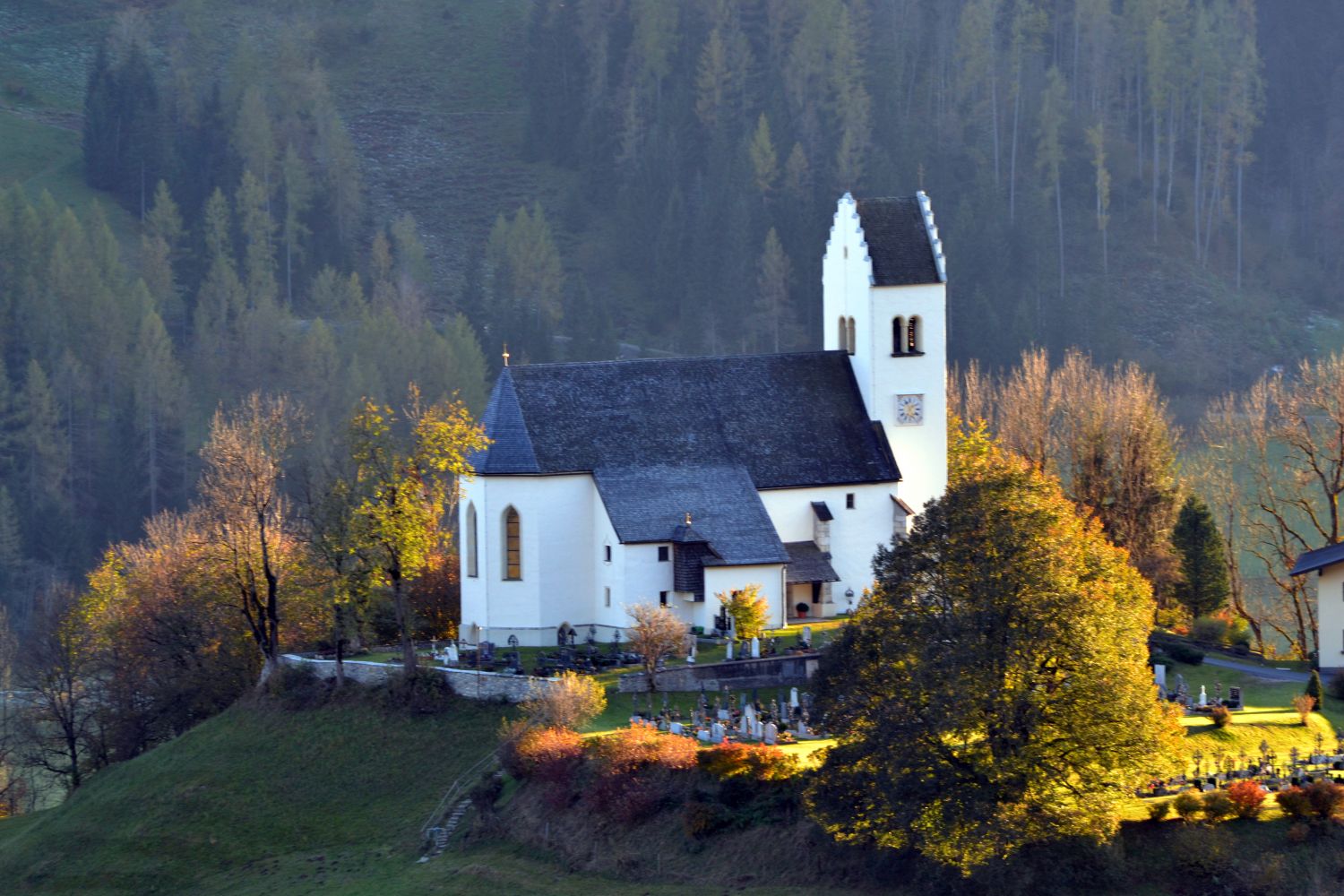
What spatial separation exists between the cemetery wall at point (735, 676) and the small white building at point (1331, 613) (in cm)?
1593

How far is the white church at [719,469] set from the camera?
71188mm

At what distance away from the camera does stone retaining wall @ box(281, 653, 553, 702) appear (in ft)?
211

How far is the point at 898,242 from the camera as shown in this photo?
3034 inches

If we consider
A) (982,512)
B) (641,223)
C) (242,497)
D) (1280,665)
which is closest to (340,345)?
(641,223)

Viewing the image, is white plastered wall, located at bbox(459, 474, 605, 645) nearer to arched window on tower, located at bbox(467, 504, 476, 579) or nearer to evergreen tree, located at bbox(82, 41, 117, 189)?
arched window on tower, located at bbox(467, 504, 476, 579)

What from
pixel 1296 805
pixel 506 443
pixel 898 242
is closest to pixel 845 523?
pixel 898 242

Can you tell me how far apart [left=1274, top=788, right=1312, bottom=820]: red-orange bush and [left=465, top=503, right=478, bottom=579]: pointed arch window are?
2934cm

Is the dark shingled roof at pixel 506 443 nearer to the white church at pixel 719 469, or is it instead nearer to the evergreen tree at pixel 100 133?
the white church at pixel 719 469

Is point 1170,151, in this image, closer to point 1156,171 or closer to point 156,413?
point 1156,171

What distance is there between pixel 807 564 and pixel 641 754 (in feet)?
54.3

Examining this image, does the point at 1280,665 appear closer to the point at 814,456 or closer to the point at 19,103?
the point at 814,456

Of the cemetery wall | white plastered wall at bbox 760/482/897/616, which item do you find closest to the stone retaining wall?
the cemetery wall

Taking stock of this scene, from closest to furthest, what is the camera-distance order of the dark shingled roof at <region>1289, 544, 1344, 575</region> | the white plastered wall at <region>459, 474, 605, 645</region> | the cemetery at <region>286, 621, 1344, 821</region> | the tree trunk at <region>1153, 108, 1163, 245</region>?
the cemetery at <region>286, 621, 1344, 821</region>
the dark shingled roof at <region>1289, 544, 1344, 575</region>
the white plastered wall at <region>459, 474, 605, 645</region>
the tree trunk at <region>1153, 108, 1163, 245</region>

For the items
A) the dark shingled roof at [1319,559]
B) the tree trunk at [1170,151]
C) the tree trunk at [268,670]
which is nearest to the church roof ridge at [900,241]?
the dark shingled roof at [1319,559]
